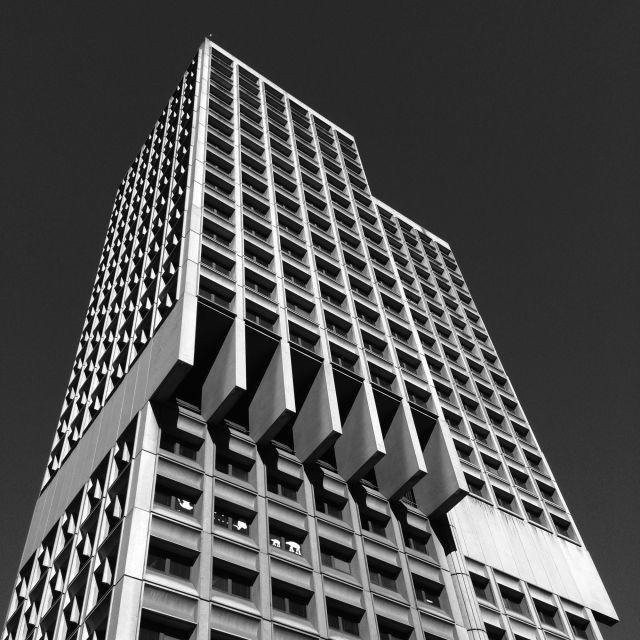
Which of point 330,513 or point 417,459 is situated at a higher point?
point 417,459

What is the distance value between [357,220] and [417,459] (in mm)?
27368

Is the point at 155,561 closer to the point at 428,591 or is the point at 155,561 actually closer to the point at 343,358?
the point at 428,591

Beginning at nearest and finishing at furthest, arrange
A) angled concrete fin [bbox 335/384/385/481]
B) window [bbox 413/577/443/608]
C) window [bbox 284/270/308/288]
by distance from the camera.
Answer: window [bbox 413/577/443/608]
angled concrete fin [bbox 335/384/385/481]
window [bbox 284/270/308/288]

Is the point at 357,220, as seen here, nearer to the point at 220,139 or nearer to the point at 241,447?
the point at 220,139

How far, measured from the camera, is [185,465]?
31.8 meters

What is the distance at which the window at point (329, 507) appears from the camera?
117 feet

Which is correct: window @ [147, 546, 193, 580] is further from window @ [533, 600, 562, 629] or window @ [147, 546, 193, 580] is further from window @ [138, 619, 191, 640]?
window @ [533, 600, 562, 629]

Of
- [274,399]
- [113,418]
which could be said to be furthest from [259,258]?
[113,418]

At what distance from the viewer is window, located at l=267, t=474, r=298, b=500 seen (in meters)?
34.7

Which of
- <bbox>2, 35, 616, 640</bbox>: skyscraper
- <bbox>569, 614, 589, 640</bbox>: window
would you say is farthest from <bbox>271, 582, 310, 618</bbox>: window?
<bbox>569, 614, 589, 640</bbox>: window

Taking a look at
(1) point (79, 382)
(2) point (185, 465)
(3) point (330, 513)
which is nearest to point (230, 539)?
(2) point (185, 465)

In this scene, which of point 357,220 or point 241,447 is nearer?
point 241,447

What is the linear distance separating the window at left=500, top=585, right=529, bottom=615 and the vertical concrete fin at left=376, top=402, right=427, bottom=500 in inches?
337

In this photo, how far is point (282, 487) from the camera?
35188mm
